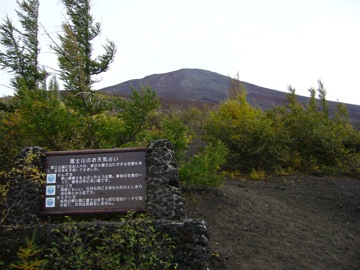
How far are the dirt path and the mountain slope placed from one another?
3804 cm

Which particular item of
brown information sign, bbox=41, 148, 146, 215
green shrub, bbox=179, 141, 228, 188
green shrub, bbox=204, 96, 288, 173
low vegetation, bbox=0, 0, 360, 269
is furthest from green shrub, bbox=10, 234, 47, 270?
green shrub, bbox=204, 96, 288, 173

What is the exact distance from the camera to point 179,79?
67.6 meters

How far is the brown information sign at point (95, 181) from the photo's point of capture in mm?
4660

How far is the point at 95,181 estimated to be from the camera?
4.80m

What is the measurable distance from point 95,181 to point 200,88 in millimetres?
55037

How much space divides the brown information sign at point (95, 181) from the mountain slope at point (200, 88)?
4128cm

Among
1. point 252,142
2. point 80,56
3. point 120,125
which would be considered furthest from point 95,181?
point 252,142

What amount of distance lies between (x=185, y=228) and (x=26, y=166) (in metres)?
2.35

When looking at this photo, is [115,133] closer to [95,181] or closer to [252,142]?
[95,181]

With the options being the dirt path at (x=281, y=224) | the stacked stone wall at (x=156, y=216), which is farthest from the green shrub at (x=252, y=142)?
the stacked stone wall at (x=156, y=216)

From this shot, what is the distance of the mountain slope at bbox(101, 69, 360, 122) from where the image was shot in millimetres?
50344

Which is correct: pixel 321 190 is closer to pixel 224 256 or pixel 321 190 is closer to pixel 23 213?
pixel 224 256

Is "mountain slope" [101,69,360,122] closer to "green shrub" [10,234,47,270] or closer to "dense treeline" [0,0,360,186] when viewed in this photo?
"dense treeline" [0,0,360,186]

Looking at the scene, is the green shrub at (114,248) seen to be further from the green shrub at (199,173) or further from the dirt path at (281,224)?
the green shrub at (199,173)
